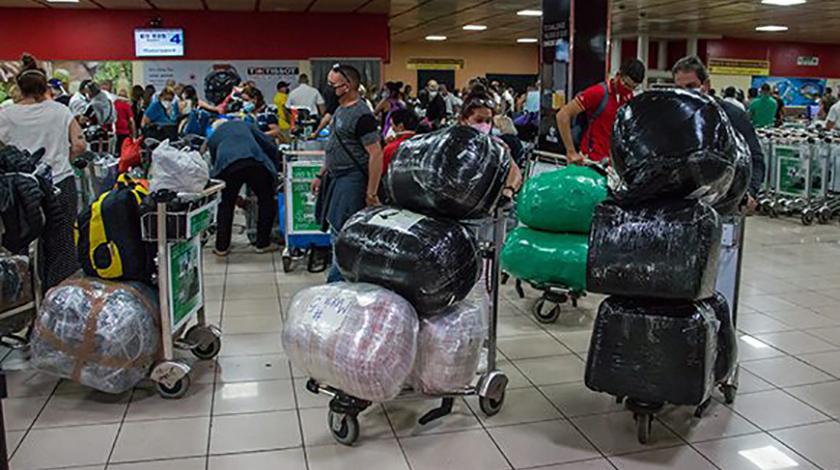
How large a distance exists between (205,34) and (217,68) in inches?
23.8

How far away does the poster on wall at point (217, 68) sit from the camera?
1180cm

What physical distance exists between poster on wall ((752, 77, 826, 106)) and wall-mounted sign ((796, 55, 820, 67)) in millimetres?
401

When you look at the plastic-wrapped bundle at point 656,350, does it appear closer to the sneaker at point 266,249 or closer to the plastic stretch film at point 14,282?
the plastic stretch film at point 14,282

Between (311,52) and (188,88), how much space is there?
2443 mm

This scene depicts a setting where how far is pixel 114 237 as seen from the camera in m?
3.40

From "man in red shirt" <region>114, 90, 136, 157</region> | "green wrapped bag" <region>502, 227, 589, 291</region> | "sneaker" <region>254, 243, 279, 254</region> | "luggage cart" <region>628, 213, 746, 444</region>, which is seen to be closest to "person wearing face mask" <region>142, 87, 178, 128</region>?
"man in red shirt" <region>114, 90, 136, 157</region>

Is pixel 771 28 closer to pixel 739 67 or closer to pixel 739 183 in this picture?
pixel 739 67

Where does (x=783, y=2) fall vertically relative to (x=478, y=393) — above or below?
above

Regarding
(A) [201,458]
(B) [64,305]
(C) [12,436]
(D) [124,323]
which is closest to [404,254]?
(A) [201,458]

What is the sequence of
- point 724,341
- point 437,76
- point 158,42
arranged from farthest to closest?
point 437,76 < point 158,42 < point 724,341

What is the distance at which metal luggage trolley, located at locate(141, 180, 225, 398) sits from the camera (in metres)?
3.29

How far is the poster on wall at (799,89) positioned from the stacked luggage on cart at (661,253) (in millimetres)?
19286

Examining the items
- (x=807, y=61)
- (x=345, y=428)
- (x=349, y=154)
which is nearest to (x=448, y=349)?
(x=345, y=428)

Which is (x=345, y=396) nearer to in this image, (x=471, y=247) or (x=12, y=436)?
(x=471, y=247)
